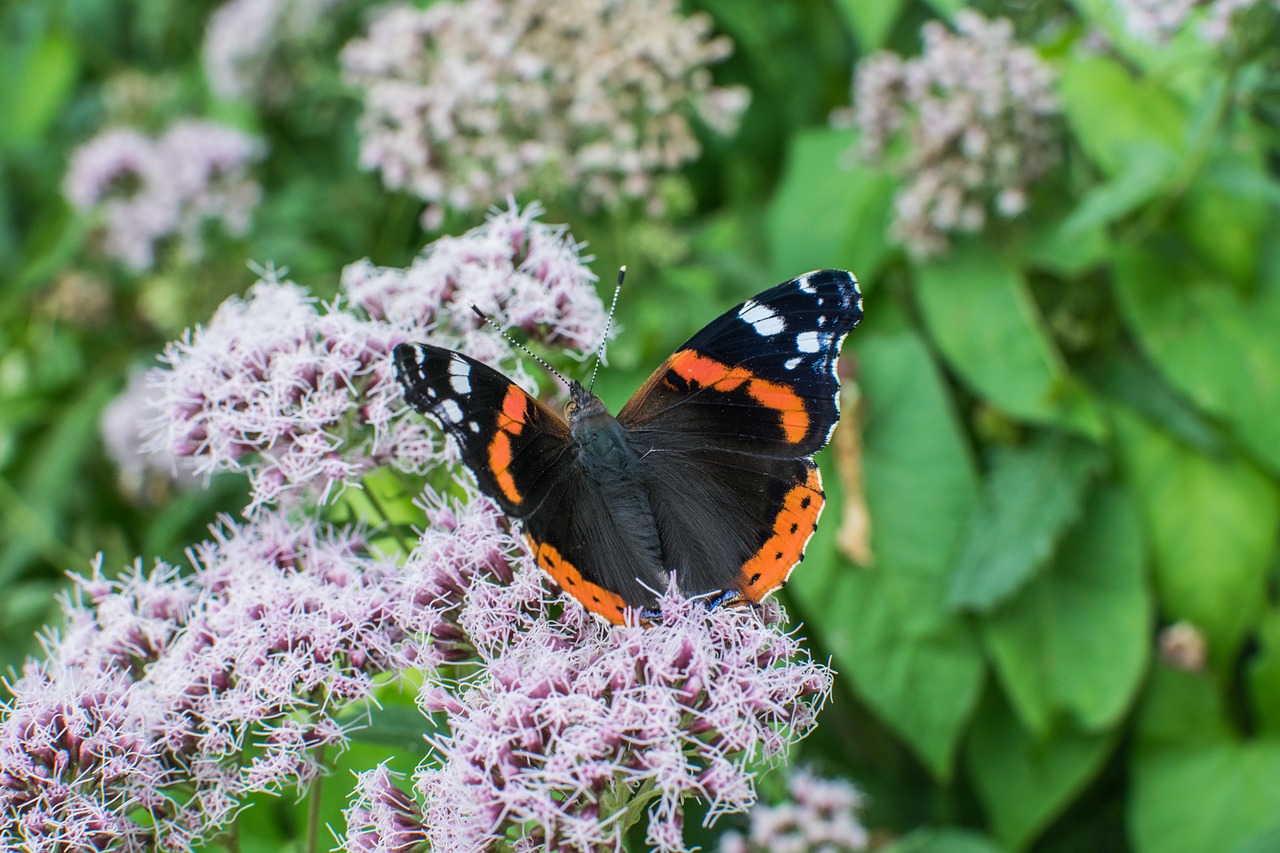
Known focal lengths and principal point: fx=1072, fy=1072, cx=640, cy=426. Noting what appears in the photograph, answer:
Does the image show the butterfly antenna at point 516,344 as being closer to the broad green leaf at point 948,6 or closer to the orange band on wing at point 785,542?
the orange band on wing at point 785,542

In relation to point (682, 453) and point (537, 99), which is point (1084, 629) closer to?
point (682, 453)

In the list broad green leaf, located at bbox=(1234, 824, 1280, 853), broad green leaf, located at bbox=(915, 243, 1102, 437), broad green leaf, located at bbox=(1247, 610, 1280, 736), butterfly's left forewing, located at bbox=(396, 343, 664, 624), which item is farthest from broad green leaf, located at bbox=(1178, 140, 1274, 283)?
butterfly's left forewing, located at bbox=(396, 343, 664, 624)

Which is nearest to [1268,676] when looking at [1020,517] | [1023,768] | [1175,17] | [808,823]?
[1023,768]

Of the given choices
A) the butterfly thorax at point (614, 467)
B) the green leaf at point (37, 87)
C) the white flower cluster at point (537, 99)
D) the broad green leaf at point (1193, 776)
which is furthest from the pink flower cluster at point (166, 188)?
the broad green leaf at point (1193, 776)

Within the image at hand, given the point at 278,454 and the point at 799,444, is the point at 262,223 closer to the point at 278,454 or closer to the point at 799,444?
the point at 278,454

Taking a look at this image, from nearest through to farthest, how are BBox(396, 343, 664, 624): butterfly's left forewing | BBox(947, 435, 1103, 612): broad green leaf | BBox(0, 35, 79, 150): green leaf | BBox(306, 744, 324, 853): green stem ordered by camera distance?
BBox(396, 343, 664, 624): butterfly's left forewing, BBox(306, 744, 324, 853): green stem, BBox(947, 435, 1103, 612): broad green leaf, BBox(0, 35, 79, 150): green leaf

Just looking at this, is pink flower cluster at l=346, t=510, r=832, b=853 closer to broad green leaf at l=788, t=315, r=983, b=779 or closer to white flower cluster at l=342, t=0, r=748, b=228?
broad green leaf at l=788, t=315, r=983, b=779

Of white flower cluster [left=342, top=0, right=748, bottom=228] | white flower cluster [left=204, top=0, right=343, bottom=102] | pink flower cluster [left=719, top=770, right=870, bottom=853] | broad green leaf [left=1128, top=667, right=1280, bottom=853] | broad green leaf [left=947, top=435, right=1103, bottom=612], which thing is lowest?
broad green leaf [left=1128, top=667, right=1280, bottom=853]

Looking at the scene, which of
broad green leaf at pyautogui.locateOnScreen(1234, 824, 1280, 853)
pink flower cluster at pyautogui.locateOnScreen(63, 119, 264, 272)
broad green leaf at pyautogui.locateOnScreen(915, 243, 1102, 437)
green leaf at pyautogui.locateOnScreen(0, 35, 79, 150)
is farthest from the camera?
green leaf at pyautogui.locateOnScreen(0, 35, 79, 150)

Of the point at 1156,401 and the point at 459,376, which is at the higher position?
the point at 459,376
